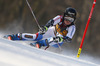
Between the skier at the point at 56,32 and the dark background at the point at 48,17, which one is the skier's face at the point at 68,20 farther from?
the dark background at the point at 48,17

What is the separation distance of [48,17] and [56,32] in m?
3.22

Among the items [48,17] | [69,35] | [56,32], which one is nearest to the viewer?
[69,35]

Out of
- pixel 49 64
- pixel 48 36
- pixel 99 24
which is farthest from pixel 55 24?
pixel 99 24

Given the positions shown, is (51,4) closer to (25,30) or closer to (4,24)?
(25,30)

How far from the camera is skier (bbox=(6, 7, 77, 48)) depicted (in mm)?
2883

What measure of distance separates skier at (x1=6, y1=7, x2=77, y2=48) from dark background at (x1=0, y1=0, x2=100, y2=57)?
2.85m

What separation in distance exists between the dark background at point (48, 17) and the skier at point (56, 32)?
2.85 m

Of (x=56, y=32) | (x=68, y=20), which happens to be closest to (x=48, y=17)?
(x=56, y=32)

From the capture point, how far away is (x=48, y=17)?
6340 mm

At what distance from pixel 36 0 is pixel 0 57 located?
5.54m

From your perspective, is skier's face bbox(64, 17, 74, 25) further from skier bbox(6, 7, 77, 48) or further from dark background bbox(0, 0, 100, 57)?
dark background bbox(0, 0, 100, 57)

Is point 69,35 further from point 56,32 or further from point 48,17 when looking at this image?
point 48,17

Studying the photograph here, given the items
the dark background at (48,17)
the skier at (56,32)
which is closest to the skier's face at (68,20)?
the skier at (56,32)

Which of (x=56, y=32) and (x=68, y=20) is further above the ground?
(x=68, y=20)
